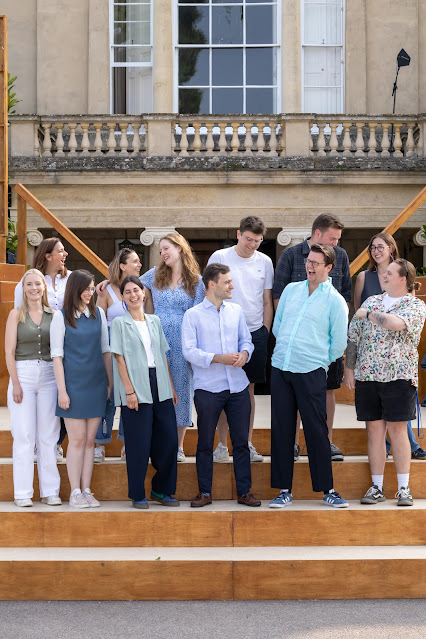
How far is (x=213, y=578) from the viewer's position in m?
5.15

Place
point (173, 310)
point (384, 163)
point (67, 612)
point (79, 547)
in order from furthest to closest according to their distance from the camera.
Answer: point (384, 163)
point (173, 310)
point (79, 547)
point (67, 612)

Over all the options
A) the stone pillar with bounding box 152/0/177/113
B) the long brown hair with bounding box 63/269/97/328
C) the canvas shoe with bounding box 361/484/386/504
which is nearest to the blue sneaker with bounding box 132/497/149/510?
the long brown hair with bounding box 63/269/97/328

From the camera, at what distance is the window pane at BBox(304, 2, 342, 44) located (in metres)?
13.3

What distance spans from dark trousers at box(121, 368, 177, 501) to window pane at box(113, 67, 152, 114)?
26.8 ft

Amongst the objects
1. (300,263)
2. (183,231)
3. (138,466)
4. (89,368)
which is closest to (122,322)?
(89,368)

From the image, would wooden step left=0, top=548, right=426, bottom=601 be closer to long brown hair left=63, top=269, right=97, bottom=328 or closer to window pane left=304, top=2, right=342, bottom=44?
long brown hair left=63, top=269, right=97, bottom=328

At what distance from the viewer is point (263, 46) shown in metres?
13.3

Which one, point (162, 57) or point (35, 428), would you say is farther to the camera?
point (162, 57)

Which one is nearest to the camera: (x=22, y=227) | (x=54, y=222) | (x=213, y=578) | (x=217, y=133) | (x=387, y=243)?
(x=213, y=578)

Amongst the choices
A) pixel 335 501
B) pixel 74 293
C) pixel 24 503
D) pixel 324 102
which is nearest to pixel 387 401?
pixel 335 501

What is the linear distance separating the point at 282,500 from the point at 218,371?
0.84 m

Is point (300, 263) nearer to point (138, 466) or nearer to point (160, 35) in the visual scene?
point (138, 466)

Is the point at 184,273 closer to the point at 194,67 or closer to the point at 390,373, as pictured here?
the point at 390,373

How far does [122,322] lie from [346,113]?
7.99 metres
